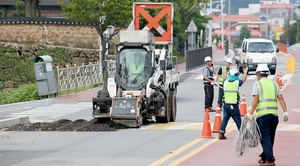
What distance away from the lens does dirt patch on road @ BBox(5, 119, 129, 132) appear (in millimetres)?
24391

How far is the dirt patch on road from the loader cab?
1.58 m

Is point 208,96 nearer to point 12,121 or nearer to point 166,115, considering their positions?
point 166,115

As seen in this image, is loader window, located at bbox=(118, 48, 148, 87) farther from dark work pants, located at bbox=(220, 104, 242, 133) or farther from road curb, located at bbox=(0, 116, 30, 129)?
dark work pants, located at bbox=(220, 104, 242, 133)

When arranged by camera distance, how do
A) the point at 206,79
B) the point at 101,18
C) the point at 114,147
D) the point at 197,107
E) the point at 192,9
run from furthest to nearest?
the point at 192,9 < the point at 101,18 < the point at 197,107 < the point at 206,79 < the point at 114,147

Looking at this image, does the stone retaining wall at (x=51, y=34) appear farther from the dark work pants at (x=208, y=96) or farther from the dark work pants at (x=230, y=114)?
the dark work pants at (x=230, y=114)

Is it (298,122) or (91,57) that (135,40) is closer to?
(298,122)

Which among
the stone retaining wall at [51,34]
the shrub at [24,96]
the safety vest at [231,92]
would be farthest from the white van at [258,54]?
the safety vest at [231,92]

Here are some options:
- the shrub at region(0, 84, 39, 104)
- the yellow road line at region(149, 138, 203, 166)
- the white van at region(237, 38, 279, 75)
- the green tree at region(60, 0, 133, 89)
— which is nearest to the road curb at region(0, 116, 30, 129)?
the yellow road line at region(149, 138, 203, 166)

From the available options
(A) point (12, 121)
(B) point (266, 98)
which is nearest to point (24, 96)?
(A) point (12, 121)

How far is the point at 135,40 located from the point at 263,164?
1111 centimetres

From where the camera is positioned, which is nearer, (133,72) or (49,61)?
(133,72)

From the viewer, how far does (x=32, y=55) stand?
5709 centimetres

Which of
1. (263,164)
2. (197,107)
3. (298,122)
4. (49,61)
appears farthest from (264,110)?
(49,61)

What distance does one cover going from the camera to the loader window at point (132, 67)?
26594 millimetres
